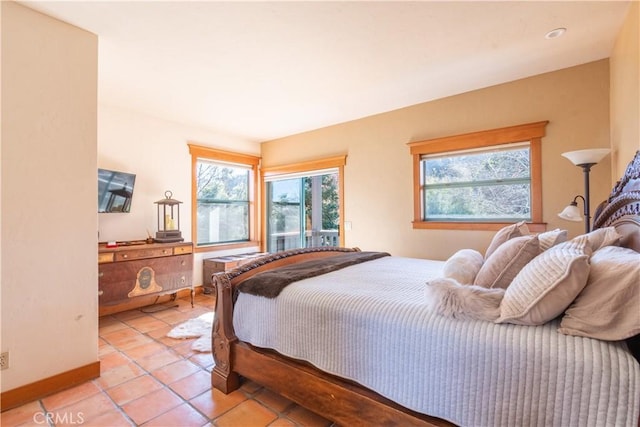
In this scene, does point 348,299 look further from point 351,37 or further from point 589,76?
point 589,76

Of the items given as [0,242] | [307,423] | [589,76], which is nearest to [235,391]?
[307,423]

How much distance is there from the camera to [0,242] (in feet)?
5.98

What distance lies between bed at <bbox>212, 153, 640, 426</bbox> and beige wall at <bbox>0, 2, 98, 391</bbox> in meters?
1.04

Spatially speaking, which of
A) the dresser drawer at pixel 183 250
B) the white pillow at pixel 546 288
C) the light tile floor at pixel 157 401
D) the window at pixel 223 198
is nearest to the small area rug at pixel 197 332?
the light tile floor at pixel 157 401

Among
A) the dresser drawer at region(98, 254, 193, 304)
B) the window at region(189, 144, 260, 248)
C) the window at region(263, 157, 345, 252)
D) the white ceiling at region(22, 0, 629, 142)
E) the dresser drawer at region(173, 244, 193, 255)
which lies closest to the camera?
the white ceiling at region(22, 0, 629, 142)

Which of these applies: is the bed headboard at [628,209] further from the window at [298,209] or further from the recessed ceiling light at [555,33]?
the window at [298,209]

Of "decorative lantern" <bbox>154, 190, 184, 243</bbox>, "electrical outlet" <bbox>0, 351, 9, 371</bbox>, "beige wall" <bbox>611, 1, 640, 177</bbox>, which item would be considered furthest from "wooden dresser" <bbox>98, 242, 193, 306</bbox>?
"beige wall" <bbox>611, 1, 640, 177</bbox>

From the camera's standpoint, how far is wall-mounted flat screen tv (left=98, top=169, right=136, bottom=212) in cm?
339

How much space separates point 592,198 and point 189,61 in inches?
146

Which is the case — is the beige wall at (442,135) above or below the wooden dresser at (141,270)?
above

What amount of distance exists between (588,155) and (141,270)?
427cm

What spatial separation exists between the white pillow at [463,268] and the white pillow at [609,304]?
1.63 feet

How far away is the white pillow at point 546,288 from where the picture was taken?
107cm

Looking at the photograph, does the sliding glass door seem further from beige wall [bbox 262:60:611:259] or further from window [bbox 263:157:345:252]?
beige wall [bbox 262:60:611:259]
